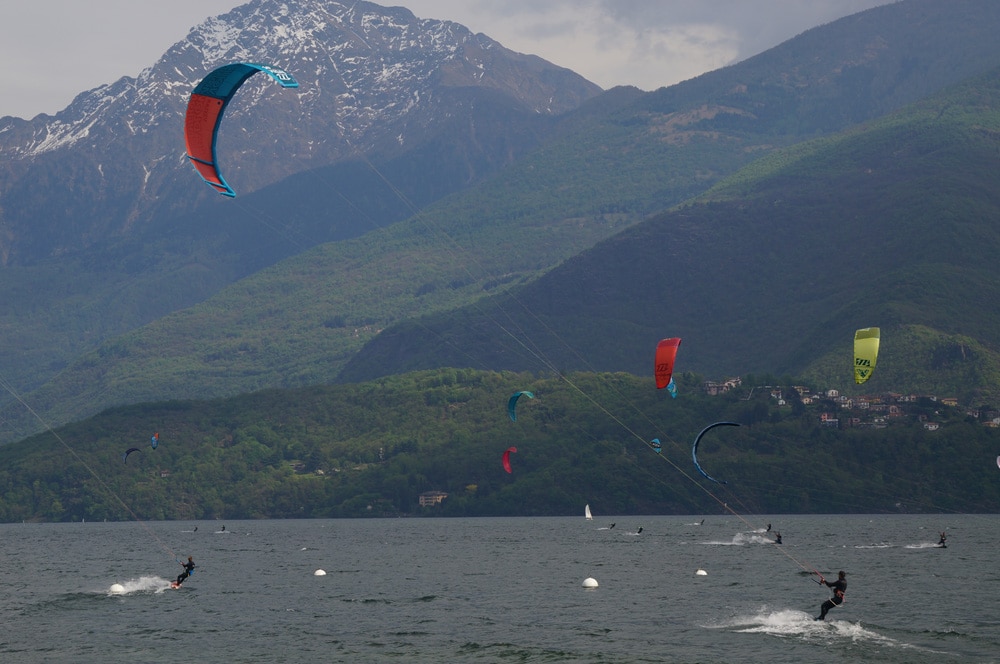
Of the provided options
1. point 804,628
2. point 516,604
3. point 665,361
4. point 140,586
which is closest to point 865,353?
point 665,361

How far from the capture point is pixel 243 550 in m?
138

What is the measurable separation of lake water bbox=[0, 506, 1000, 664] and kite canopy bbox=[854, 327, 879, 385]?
1232 centimetres

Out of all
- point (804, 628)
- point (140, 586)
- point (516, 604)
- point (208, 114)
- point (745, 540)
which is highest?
point (208, 114)

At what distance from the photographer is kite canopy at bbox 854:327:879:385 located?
80.6m

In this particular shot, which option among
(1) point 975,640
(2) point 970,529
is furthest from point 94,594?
(2) point 970,529

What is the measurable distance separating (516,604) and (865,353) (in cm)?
2373

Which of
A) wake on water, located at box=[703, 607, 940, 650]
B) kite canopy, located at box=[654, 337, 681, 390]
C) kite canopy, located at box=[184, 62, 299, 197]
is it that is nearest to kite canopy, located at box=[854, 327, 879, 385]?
kite canopy, located at box=[654, 337, 681, 390]

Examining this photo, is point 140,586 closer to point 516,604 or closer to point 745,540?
point 516,604

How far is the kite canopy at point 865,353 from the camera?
265 ft

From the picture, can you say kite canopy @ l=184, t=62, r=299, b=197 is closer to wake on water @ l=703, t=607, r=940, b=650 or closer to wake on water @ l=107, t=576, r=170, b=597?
Result: wake on water @ l=703, t=607, r=940, b=650

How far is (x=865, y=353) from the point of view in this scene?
3177 inches

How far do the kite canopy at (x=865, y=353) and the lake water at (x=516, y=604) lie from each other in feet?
40.4

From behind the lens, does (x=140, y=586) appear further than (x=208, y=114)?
Yes

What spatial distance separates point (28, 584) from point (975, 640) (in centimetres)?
6378
